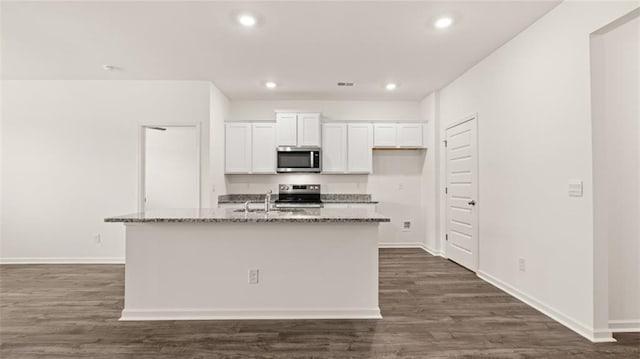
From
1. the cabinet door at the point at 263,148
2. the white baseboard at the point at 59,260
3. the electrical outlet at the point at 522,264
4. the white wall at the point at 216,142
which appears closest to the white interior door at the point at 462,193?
Result: the electrical outlet at the point at 522,264

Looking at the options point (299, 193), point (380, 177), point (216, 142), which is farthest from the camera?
point (380, 177)

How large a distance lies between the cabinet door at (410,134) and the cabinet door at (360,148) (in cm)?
54

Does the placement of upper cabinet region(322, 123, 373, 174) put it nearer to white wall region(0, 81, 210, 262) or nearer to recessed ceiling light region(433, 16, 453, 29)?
white wall region(0, 81, 210, 262)

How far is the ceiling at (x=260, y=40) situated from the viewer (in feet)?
9.16

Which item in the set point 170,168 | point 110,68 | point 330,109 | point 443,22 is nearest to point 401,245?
point 330,109

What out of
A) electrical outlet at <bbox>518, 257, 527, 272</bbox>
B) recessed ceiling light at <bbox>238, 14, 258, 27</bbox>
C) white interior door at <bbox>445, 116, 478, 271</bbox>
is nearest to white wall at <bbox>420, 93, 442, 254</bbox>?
white interior door at <bbox>445, 116, 478, 271</bbox>

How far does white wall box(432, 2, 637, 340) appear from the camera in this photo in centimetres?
246

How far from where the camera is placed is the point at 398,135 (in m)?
Result: 5.63

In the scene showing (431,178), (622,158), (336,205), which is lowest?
(336,205)

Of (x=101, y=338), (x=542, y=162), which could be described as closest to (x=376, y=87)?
(x=542, y=162)

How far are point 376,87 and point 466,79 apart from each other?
4.30 ft

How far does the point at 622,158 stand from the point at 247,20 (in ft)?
10.9

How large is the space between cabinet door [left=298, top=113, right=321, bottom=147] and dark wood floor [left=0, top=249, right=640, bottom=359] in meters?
2.88

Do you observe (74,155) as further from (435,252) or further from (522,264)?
(522,264)
